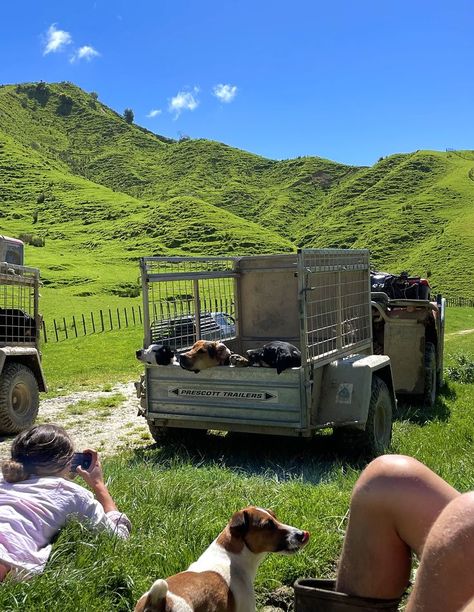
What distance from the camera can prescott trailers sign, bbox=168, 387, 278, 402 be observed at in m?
6.18

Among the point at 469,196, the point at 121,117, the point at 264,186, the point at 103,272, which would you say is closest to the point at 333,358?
the point at 103,272


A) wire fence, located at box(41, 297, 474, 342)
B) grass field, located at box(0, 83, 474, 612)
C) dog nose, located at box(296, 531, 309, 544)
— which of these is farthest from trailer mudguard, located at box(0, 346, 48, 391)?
wire fence, located at box(41, 297, 474, 342)

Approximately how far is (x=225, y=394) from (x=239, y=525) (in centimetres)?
363

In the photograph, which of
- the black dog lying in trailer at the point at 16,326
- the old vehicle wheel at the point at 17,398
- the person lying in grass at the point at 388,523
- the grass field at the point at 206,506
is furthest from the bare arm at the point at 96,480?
the black dog lying in trailer at the point at 16,326

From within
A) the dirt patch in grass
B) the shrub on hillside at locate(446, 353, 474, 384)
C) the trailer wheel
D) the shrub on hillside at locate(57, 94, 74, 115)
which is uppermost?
the shrub on hillside at locate(57, 94, 74, 115)

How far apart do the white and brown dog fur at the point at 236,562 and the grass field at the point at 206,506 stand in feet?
1.53

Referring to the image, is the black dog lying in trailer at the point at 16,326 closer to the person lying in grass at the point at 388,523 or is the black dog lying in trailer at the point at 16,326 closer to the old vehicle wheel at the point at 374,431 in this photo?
the old vehicle wheel at the point at 374,431

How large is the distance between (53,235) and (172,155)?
65816 millimetres

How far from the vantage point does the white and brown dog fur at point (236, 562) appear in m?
2.46

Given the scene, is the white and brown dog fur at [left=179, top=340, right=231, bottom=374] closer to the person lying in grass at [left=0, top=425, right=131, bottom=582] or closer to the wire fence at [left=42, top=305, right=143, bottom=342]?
the person lying in grass at [left=0, top=425, right=131, bottom=582]

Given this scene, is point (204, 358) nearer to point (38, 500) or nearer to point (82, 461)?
point (82, 461)

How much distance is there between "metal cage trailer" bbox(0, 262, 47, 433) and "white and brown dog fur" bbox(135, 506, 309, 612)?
6.28 meters

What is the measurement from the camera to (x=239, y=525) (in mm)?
2756

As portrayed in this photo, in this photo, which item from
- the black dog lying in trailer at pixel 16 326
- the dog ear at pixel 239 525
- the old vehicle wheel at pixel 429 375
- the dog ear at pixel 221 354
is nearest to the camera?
the dog ear at pixel 239 525
